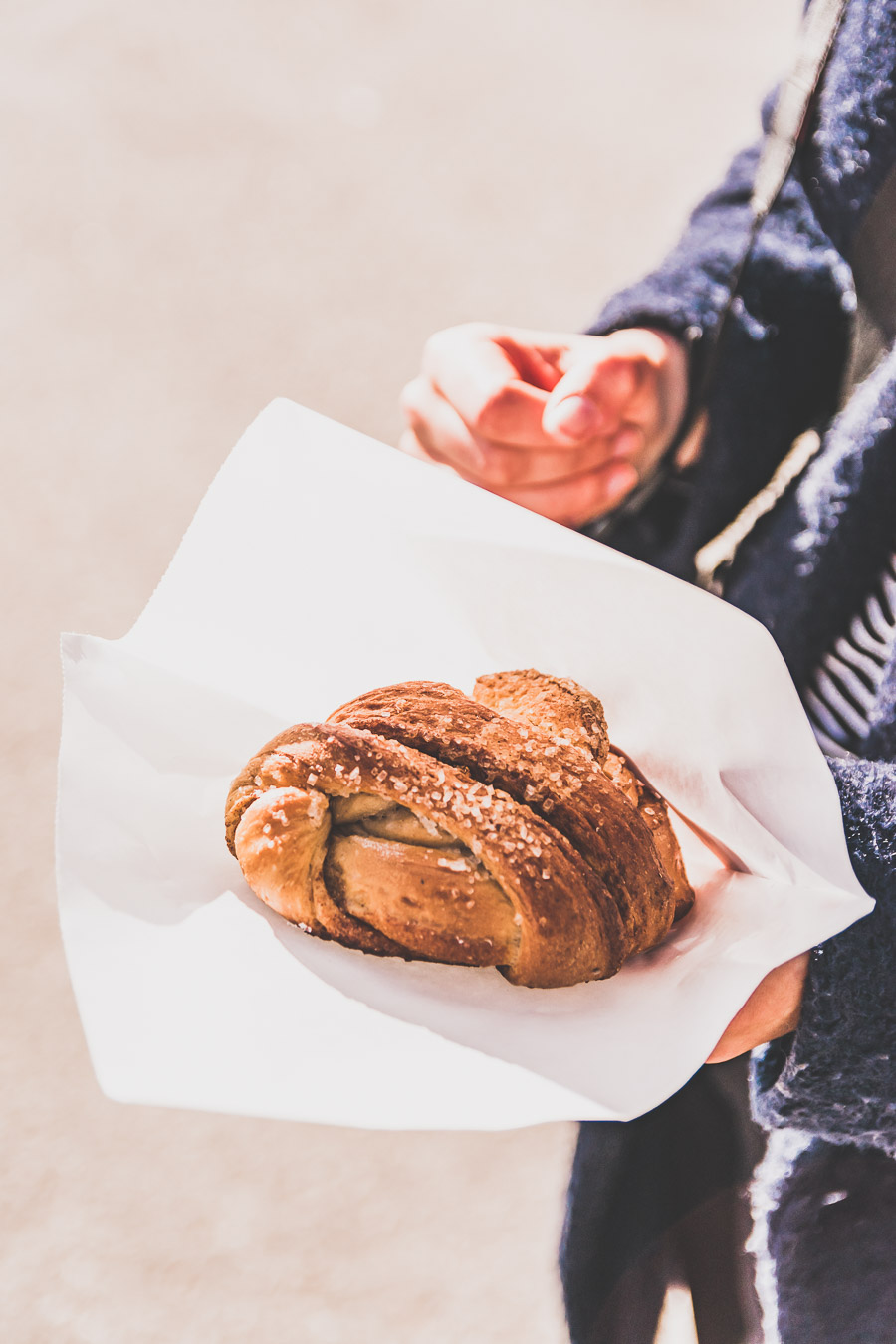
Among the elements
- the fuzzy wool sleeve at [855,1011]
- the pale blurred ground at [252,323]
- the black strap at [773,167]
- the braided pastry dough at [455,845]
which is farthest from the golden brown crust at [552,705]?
the pale blurred ground at [252,323]

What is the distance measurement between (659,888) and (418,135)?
272cm

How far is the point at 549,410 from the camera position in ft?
2.79

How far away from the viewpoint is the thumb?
0.84 m

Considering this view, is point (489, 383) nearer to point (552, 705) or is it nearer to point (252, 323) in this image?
point (552, 705)

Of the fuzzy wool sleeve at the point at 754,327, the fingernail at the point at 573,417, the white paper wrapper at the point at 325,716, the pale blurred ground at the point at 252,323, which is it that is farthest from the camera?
the pale blurred ground at the point at 252,323

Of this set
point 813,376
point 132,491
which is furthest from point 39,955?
point 813,376

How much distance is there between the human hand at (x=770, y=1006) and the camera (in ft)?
2.05

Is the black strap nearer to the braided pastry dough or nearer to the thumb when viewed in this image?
the thumb

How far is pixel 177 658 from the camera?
2.49 feet

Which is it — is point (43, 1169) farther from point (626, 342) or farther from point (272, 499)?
point (626, 342)

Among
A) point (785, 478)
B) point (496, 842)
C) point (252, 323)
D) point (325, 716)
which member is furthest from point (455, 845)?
point (252, 323)

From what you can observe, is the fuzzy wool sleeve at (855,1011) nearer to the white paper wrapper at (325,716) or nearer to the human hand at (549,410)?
the white paper wrapper at (325,716)

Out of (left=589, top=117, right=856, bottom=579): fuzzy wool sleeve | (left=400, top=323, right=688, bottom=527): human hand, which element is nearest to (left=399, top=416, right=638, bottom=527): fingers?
(left=400, top=323, right=688, bottom=527): human hand

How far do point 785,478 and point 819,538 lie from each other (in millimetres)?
152
